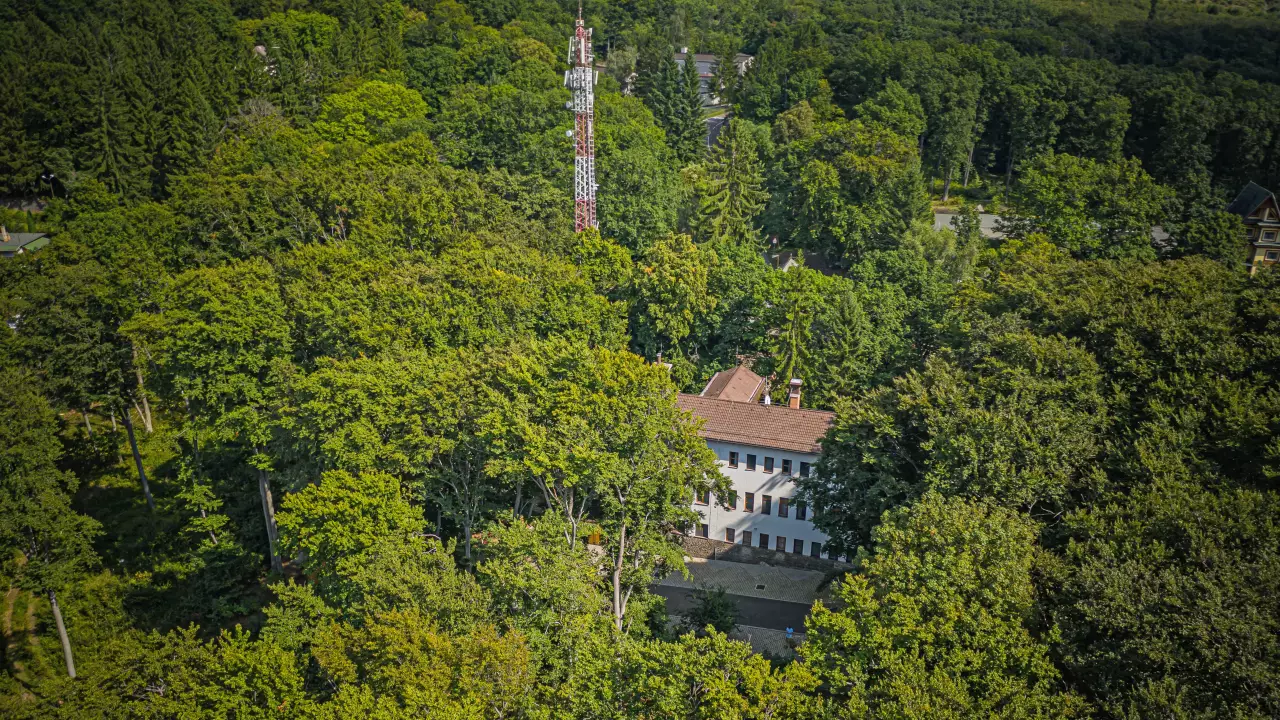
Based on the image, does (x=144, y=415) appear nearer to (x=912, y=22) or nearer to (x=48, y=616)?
(x=48, y=616)

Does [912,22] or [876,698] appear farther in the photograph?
[912,22]

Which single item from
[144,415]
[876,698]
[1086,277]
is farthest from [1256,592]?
[144,415]

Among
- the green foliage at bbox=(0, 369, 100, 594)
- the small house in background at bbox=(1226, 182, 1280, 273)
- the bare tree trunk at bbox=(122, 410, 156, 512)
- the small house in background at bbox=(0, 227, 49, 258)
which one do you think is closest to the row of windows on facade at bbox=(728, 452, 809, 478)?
the green foliage at bbox=(0, 369, 100, 594)

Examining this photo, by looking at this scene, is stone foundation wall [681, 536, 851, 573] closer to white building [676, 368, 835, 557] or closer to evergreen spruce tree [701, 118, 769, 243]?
white building [676, 368, 835, 557]

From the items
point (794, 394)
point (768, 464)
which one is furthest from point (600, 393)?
point (794, 394)

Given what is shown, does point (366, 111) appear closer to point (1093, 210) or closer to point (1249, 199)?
point (1093, 210)

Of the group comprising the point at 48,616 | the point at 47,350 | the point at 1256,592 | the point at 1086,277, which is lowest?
the point at 48,616

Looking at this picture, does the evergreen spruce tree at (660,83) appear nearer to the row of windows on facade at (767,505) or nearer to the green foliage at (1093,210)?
the green foliage at (1093,210)
